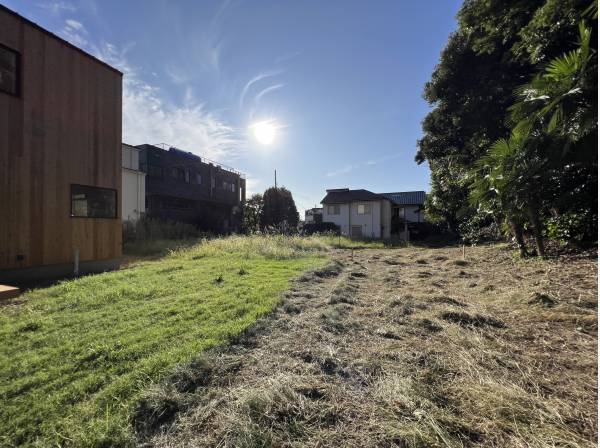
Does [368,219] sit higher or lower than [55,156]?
lower

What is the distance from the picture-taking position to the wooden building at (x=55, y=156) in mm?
5895

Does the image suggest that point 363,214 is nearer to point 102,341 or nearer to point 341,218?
point 341,218

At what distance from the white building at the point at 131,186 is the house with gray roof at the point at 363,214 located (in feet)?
51.8

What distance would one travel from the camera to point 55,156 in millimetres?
6641

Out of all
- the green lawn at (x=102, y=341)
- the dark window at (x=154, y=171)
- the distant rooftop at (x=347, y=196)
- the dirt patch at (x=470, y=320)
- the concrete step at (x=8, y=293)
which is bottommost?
the green lawn at (x=102, y=341)

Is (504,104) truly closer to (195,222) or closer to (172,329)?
(172,329)

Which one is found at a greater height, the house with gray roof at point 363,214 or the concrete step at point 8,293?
the house with gray roof at point 363,214

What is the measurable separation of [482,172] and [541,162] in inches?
83.2

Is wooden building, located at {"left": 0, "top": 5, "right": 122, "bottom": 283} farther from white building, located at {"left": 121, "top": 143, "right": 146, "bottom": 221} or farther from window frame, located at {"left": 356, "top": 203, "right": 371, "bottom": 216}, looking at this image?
window frame, located at {"left": 356, "top": 203, "right": 371, "bottom": 216}

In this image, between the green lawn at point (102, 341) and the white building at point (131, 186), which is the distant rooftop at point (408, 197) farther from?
the green lawn at point (102, 341)

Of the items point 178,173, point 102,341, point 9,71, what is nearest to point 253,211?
point 178,173

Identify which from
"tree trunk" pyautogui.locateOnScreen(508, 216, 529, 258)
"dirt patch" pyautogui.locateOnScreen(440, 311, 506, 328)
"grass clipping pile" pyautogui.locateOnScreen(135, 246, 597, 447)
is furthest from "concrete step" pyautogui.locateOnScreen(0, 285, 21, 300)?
"tree trunk" pyautogui.locateOnScreen(508, 216, 529, 258)

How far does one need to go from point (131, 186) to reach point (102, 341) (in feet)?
52.2

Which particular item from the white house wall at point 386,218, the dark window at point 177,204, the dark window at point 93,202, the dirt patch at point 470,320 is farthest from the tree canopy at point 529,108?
the dark window at point 177,204
